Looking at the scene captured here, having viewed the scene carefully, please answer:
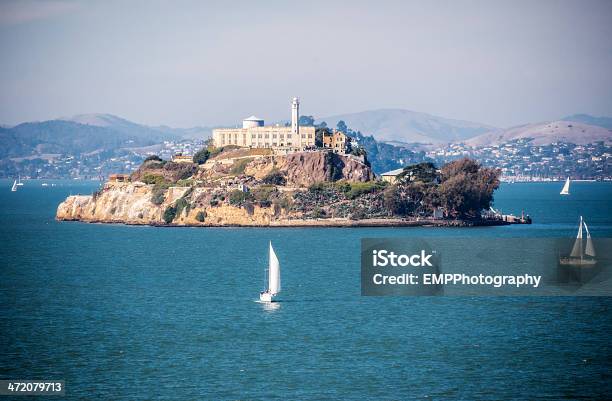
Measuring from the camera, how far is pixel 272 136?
151 metres

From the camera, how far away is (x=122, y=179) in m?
146

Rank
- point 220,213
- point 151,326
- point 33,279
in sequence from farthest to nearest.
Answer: point 220,213 → point 33,279 → point 151,326

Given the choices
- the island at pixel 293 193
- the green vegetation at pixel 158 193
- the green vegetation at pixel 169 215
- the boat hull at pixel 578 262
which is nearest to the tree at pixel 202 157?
the island at pixel 293 193

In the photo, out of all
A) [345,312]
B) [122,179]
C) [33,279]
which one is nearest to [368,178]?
[122,179]

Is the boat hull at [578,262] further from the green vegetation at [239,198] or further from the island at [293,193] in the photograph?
the green vegetation at [239,198]

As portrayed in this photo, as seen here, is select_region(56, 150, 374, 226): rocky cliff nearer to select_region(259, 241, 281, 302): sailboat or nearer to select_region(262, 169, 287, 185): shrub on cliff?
select_region(262, 169, 287, 185): shrub on cliff

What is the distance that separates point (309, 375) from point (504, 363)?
8.85 metres

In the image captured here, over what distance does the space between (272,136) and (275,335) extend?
9775cm

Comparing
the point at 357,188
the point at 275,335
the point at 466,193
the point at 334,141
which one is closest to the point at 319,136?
the point at 334,141

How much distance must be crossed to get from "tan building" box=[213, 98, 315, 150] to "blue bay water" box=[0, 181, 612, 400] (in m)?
58.1

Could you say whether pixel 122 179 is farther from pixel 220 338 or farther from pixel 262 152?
pixel 220 338

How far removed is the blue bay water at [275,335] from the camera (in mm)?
44262

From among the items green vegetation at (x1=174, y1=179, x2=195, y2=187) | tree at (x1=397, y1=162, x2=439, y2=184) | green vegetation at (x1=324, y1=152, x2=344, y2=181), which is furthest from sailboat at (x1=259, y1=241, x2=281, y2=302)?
green vegetation at (x1=324, y1=152, x2=344, y2=181)

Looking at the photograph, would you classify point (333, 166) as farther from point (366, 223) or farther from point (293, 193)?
point (366, 223)
